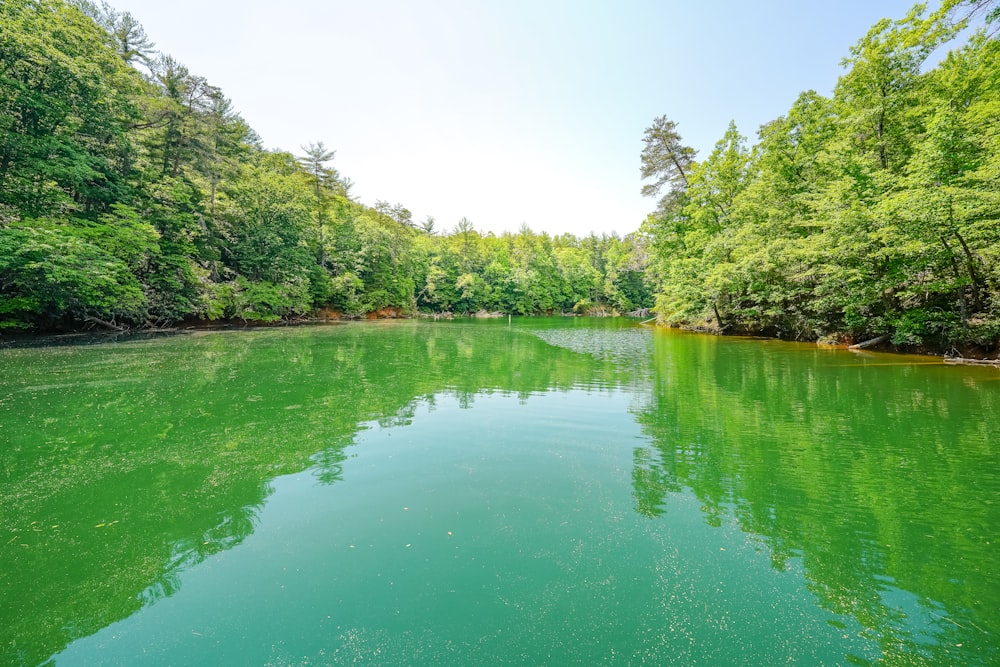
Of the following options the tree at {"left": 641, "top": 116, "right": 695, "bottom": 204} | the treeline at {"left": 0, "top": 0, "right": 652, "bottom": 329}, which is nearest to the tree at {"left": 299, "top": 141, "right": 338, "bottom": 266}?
the treeline at {"left": 0, "top": 0, "right": 652, "bottom": 329}

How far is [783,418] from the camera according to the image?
6801mm

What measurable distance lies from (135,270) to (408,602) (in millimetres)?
24701

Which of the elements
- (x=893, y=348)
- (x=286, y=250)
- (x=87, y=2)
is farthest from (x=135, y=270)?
(x=893, y=348)

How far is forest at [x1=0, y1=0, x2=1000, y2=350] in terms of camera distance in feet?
39.7

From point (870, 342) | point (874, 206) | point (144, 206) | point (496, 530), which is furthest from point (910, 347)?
point (144, 206)

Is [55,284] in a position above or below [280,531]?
above

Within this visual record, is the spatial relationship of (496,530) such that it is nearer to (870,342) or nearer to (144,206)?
(870,342)

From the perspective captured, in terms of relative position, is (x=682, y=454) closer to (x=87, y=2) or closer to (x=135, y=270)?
(x=135, y=270)

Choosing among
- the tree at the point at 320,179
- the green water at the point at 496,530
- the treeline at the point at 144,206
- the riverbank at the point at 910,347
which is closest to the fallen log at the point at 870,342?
the riverbank at the point at 910,347

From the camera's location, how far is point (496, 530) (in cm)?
352

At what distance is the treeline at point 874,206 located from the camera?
11.2m

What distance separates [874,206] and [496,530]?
15955mm

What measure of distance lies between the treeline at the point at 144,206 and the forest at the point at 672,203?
10 centimetres

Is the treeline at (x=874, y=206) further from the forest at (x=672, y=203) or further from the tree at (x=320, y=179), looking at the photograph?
the tree at (x=320, y=179)
